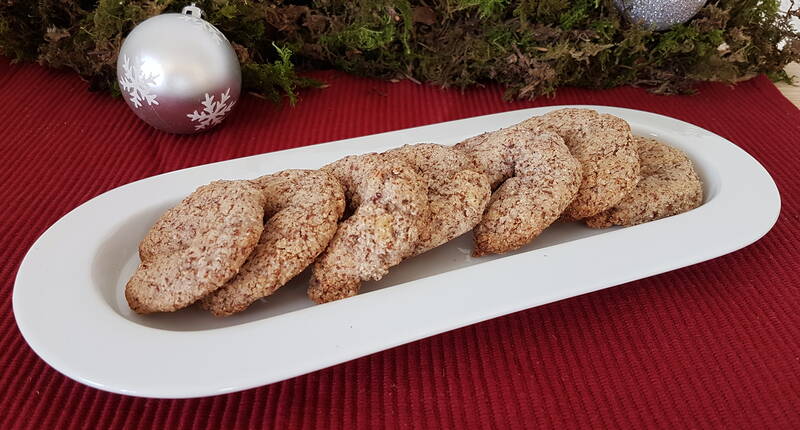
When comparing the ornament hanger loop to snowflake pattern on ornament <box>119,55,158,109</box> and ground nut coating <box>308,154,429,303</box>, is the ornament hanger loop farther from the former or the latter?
ground nut coating <box>308,154,429,303</box>

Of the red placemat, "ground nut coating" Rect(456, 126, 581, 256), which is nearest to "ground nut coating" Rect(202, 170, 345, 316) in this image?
the red placemat

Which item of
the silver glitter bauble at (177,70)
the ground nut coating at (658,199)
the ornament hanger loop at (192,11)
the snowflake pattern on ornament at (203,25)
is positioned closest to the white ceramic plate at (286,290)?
the ground nut coating at (658,199)

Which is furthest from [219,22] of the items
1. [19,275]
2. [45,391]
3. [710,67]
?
[710,67]

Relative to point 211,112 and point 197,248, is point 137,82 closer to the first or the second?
point 211,112

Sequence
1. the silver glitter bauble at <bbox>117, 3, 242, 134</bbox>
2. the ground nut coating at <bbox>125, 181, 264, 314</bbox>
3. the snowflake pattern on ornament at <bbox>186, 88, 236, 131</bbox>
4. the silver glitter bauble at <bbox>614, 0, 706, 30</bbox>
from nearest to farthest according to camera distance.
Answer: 1. the ground nut coating at <bbox>125, 181, 264, 314</bbox>
2. the silver glitter bauble at <bbox>117, 3, 242, 134</bbox>
3. the snowflake pattern on ornament at <bbox>186, 88, 236, 131</bbox>
4. the silver glitter bauble at <bbox>614, 0, 706, 30</bbox>

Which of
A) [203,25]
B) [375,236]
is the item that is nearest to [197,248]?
[375,236]

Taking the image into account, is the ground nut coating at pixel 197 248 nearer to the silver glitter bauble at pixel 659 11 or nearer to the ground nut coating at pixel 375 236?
the ground nut coating at pixel 375 236
